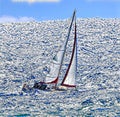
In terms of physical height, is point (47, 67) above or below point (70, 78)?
above

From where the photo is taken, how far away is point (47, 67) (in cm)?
5984

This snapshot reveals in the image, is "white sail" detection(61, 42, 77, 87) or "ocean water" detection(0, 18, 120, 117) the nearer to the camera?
"ocean water" detection(0, 18, 120, 117)

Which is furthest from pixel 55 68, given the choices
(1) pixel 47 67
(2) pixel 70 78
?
(1) pixel 47 67

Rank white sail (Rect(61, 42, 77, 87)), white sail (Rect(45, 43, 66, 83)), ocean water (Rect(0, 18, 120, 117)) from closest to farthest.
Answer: ocean water (Rect(0, 18, 120, 117)) < white sail (Rect(61, 42, 77, 87)) < white sail (Rect(45, 43, 66, 83))

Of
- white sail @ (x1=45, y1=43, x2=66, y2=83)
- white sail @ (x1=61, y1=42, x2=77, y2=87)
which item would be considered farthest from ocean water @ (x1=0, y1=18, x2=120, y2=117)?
white sail @ (x1=45, y1=43, x2=66, y2=83)

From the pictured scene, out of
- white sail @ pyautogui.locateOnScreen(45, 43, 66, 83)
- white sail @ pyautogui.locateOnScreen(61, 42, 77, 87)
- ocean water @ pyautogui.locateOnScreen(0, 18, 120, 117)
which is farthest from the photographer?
white sail @ pyautogui.locateOnScreen(45, 43, 66, 83)

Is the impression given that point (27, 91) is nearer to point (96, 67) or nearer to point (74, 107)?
point (74, 107)

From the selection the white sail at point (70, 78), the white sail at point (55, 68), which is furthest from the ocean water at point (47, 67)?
the white sail at point (55, 68)

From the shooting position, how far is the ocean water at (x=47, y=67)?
33.6 m

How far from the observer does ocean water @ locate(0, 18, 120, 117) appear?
110 ft

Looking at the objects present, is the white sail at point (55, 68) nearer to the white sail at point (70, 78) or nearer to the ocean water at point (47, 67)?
the white sail at point (70, 78)

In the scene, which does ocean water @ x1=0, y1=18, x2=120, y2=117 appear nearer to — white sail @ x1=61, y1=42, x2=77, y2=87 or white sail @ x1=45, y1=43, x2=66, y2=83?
white sail @ x1=61, y1=42, x2=77, y2=87

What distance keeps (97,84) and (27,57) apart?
20.7 m

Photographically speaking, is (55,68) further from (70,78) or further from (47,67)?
(47,67)
